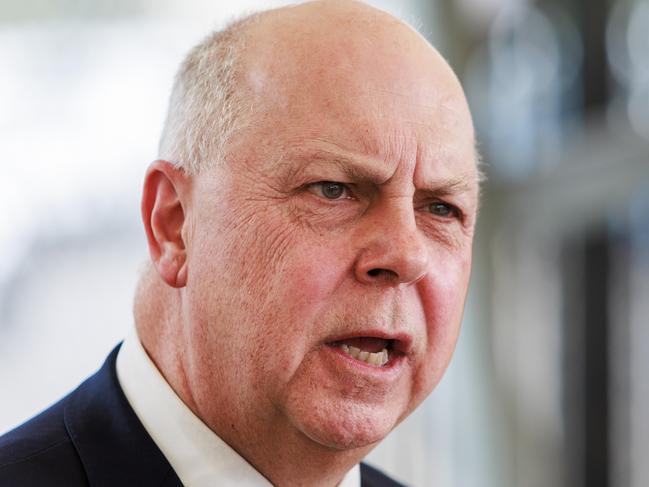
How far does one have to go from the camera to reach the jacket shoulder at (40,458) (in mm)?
1703

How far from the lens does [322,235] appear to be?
1.76m

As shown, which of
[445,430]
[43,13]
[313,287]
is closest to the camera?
[313,287]

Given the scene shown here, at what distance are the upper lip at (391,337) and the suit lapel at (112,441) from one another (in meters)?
0.36

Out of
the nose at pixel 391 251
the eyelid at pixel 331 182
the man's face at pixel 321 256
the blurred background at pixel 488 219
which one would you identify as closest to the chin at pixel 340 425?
the man's face at pixel 321 256

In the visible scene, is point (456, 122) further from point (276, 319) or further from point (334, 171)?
point (276, 319)

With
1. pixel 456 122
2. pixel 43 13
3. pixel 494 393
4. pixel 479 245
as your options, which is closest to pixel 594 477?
pixel 494 393

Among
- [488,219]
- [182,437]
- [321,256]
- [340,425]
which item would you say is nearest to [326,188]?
[321,256]

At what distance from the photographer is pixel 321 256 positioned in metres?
1.74

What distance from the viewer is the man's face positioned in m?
1.73

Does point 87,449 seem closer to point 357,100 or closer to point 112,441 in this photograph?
point 112,441

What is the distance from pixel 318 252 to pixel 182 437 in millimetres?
397

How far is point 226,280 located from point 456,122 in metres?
0.49

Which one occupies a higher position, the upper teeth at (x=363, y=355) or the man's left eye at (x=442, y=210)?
the man's left eye at (x=442, y=210)

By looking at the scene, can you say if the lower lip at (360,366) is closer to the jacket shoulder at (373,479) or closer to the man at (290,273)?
the man at (290,273)
